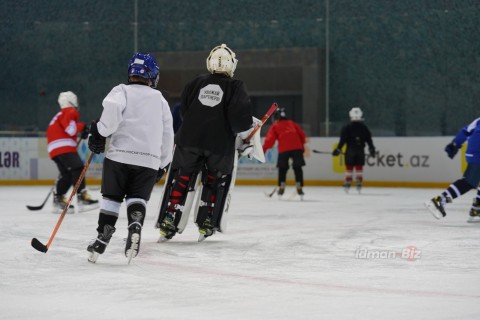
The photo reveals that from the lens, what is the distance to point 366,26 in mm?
17250

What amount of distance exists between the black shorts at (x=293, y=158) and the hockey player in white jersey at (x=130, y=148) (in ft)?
22.4

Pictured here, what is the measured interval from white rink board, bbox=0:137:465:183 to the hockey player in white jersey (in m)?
9.32

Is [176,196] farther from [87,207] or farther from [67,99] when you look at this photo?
[67,99]

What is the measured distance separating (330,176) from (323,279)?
10363mm

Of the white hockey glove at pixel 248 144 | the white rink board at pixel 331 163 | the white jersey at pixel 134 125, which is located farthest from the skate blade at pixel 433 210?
the white rink board at pixel 331 163

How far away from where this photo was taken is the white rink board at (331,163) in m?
14.3

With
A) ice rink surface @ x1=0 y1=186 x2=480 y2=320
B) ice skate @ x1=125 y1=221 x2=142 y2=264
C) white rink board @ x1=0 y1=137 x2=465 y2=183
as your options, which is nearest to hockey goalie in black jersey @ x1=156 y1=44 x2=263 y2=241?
ice rink surface @ x1=0 y1=186 x2=480 y2=320

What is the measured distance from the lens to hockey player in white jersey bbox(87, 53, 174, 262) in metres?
5.14

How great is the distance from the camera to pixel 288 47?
715 inches

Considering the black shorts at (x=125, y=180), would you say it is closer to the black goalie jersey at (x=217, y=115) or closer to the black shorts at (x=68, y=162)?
the black goalie jersey at (x=217, y=115)

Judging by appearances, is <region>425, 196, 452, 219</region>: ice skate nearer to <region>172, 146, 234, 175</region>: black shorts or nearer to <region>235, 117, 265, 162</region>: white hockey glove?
<region>235, 117, 265, 162</region>: white hockey glove

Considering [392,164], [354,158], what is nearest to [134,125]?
[354,158]

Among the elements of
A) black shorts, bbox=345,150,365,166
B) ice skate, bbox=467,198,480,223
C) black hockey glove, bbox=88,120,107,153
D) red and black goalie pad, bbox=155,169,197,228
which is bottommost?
ice skate, bbox=467,198,480,223

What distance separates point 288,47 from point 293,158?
253 inches
